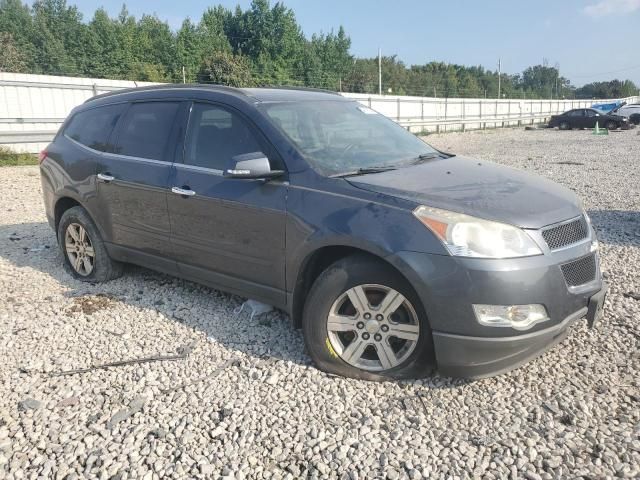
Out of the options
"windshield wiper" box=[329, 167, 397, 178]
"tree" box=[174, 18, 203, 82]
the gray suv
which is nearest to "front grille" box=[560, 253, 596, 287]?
the gray suv

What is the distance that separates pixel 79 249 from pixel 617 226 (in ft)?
21.6

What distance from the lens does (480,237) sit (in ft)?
9.52

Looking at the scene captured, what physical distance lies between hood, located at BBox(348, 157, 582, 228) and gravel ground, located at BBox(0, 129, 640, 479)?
3.35 feet

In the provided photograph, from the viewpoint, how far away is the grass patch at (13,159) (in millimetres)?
15180

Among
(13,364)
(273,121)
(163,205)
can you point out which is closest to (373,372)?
(273,121)

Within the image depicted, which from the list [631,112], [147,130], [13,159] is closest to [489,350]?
[147,130]

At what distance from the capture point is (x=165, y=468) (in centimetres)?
262

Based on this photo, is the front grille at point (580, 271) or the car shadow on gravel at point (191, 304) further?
the car shadow on gravel at point (191, 304)

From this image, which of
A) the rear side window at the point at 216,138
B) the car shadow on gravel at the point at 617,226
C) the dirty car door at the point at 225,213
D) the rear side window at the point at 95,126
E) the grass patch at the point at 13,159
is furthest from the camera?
the grass patch at the point at 13,159

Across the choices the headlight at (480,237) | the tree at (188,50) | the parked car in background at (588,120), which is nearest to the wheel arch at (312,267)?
the headlight at (480,237)

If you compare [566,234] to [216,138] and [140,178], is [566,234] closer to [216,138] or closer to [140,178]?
[216,138]

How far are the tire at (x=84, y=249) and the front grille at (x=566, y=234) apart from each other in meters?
3.89

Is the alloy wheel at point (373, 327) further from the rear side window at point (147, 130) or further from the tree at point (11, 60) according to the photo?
the tree at point (11, 60)

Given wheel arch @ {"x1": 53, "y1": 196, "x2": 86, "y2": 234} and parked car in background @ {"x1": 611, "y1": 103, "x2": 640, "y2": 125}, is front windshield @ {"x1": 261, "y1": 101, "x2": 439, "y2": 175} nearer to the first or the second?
wheel arch @ {"x1": 53, "y1": 196, "x2": 86, "y2": 234}
